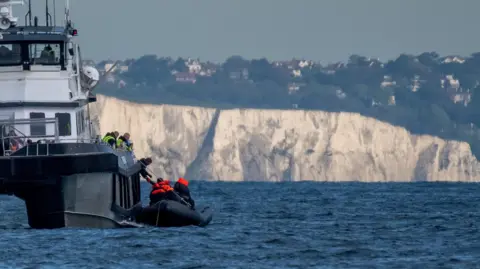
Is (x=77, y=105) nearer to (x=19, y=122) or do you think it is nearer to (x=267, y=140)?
(x=19, y=122)

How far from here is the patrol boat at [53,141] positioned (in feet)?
138

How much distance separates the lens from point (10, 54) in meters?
46.4

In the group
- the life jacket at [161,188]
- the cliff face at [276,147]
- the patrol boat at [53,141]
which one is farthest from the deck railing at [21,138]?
the cliff face at [276,147]

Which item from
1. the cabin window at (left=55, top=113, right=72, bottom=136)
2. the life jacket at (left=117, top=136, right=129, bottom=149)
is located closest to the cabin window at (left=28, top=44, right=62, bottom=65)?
the cabin window at (left=55, top=113, right=72, bottom=136)

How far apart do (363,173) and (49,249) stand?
125135 millimetres

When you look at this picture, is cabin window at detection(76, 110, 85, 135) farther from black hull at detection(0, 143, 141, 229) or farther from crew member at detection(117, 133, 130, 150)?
black hull at detection(0, 143, 141, 229)

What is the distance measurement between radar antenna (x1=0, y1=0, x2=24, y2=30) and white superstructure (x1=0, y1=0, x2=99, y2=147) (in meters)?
0.03

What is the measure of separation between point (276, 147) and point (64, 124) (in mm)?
115759

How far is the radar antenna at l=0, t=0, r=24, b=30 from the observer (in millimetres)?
47031

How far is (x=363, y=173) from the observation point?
16350 cm

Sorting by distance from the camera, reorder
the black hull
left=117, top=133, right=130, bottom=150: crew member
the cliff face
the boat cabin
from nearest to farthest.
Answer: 1. the black hull
2. the boat cabin
3. left=117, top=133, right=130, bottom=150: crew member
4. the cliff face

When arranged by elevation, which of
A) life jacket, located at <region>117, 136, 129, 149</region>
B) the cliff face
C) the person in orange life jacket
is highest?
life jacket, located at <region>117, 136, 129, 149</region>

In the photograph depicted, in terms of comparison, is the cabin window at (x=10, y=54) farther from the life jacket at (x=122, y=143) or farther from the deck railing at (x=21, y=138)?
the life jacket at (x=122, y=143)

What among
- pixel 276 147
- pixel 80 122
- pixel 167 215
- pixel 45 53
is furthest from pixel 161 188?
pixel 276 147
